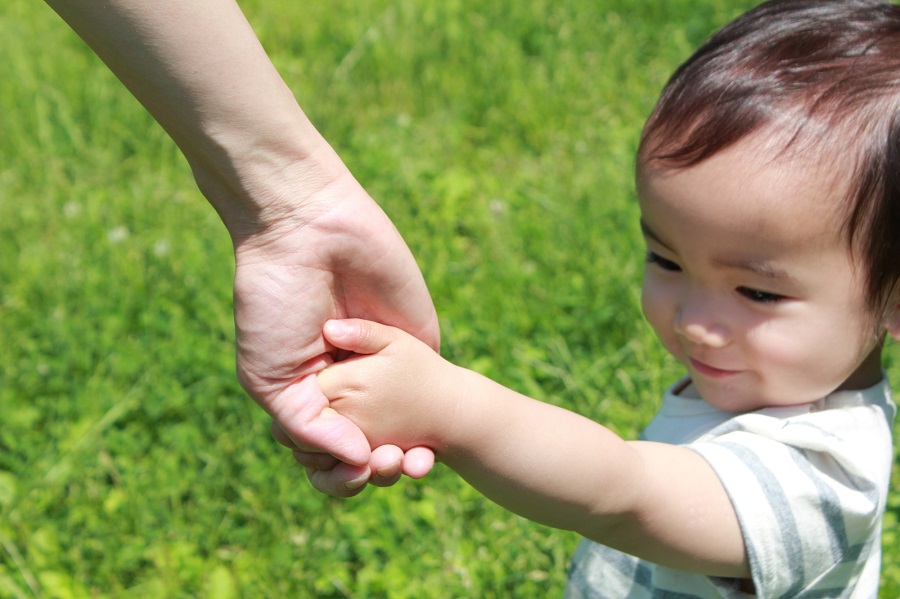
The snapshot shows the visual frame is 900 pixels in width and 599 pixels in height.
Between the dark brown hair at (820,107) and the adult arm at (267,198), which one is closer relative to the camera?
the adult arm at (267,198)

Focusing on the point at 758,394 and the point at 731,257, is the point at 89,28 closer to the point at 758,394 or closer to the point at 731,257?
the point at 731,257

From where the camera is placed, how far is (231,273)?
3.21 m

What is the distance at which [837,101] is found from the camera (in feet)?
4.74

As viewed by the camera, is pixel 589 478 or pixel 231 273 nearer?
pixel 589 478

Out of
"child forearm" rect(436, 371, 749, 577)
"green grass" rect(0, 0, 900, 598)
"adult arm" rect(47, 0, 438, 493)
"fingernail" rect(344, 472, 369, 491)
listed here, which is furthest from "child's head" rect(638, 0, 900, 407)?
"green grass" rect(0, 0, 900, 598)

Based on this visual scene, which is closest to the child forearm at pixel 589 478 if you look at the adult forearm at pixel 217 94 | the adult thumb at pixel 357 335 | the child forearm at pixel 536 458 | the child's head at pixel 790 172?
the child forearm at pixel 536 458

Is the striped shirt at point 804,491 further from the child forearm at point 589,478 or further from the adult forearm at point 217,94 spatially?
the adult forearm at point 217,94

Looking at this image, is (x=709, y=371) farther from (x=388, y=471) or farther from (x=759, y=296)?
(x=388, y=471)

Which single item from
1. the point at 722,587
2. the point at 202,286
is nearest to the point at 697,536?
the point at 722,587

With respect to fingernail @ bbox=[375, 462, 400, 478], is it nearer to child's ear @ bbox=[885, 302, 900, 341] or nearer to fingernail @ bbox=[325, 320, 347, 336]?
fingernail @ bbox=[325, 320, 347, 336]

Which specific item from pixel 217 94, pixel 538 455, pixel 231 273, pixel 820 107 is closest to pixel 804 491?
pixel 538 455

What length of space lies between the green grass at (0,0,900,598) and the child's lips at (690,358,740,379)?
0.84 m

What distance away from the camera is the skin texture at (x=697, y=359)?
1.34 metres

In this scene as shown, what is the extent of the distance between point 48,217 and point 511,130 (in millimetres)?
1622
